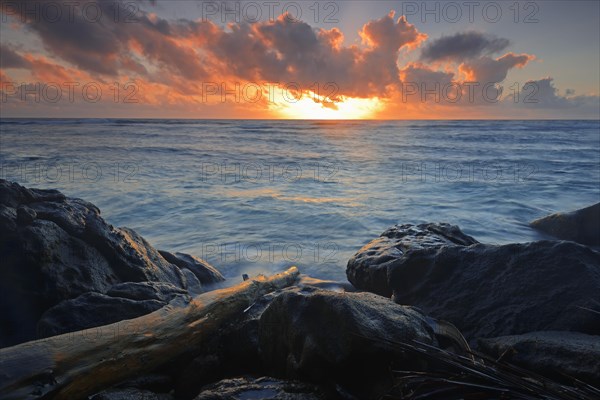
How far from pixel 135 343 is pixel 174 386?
1.37 ft

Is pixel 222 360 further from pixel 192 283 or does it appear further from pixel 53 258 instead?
pixel 192 283

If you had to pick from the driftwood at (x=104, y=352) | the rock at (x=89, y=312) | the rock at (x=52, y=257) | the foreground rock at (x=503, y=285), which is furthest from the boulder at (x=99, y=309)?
the foreground rock at (x=503, y=285)

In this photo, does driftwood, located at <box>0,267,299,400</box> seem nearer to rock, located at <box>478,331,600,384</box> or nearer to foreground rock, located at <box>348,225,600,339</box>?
foreground rock, located at <box>348,225,600,339</box>

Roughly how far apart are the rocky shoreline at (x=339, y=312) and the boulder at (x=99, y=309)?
11 mm

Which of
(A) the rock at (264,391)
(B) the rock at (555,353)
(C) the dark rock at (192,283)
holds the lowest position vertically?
(C) the dark rock at (192,283)

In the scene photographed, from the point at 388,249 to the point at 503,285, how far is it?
164 centimetres

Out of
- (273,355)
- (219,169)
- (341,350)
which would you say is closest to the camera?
(341,350)

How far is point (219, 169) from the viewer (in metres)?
20.4

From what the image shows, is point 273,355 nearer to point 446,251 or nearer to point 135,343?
point 135,343

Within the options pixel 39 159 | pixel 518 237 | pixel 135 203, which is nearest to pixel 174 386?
pixel 518 237

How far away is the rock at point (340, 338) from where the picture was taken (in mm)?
2365

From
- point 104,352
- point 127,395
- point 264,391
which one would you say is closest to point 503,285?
point 264,391

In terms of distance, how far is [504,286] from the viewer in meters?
3.78

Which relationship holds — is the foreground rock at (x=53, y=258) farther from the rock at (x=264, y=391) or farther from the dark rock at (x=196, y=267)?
the rock at (x=264, y=391)
